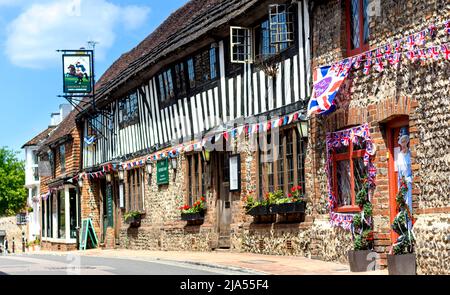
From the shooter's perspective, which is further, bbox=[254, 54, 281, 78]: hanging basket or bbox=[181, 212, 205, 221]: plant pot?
bbox=[181, 212, 205, 221]: plant pot

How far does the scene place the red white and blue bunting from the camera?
1492cm

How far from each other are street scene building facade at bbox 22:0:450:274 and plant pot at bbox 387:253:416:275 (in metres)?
0.18

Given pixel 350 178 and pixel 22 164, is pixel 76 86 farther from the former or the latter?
pixel 22 164

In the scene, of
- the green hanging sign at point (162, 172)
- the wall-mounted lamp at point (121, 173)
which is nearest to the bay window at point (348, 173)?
the green hanging sign at point (162, 172)

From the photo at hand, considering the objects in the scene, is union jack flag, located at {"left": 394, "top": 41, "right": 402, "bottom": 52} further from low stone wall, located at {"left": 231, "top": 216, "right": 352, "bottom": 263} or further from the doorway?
the doorway

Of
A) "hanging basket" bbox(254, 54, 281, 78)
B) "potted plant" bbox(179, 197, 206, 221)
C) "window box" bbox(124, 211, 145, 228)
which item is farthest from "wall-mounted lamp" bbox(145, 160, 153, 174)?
"hanging basket" bbox(254, 54, 281, 78)

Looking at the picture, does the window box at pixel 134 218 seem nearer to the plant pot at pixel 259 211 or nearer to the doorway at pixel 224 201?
the doorway at pixel 224 201

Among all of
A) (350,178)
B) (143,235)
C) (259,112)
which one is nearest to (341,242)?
(350,178)

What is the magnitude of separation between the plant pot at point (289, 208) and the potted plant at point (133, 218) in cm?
981

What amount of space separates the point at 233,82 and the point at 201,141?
2.36 metres

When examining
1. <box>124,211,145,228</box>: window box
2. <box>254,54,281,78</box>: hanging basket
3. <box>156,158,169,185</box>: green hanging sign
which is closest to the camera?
<box>254,54,281,78</box>: hanging basket

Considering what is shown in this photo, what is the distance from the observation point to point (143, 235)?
2728 cm

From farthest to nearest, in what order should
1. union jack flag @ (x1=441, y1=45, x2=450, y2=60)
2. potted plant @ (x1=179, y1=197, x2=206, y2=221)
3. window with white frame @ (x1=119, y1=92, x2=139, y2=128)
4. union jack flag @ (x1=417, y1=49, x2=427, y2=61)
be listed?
window with white frame @ (x1=119, y1=92, x2=139, y2=128), potted plant @ (x1=179, y1=197, x2=206, y2=221), union jack flag @ (x1=417, y1=49, x2=427, y2=61), union jack flag @ (x1=441, y1=45, x2=450, y2=60)

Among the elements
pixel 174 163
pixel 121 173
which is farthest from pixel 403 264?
pixel 121 173
